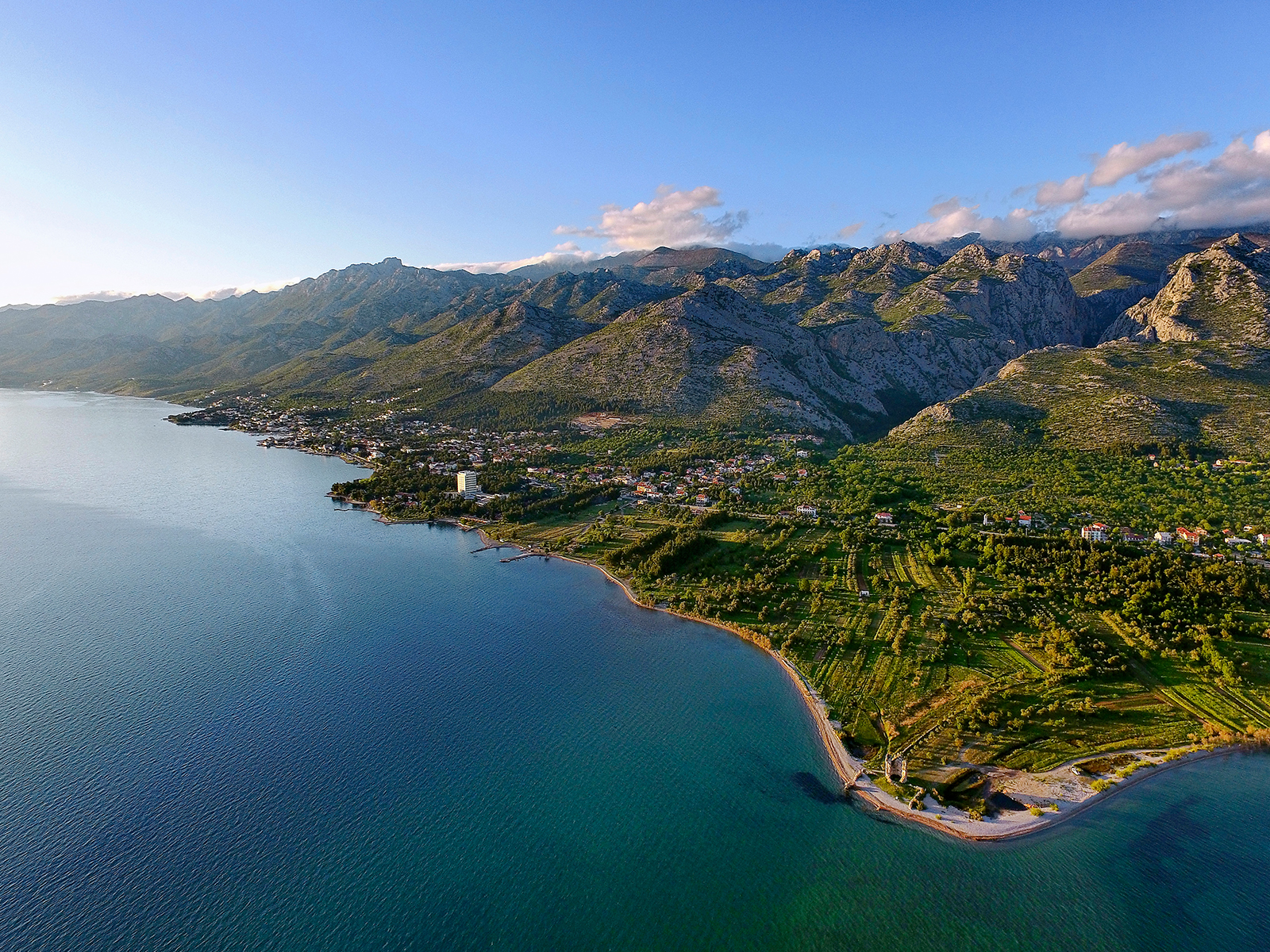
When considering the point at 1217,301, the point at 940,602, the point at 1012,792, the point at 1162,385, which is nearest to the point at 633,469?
the point at 940,602

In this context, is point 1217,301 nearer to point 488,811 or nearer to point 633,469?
point 633,469

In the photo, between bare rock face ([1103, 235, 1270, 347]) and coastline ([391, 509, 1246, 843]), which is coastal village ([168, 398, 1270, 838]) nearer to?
coastline ([391, 509, 1246, 843])

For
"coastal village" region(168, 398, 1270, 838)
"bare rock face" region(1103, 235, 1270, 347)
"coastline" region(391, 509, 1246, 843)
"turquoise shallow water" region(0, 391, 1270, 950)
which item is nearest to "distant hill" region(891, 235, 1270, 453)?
"bare rock face" region(1103, 235, 1270, 347)

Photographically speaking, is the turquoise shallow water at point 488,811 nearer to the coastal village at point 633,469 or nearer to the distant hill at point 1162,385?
the coastal village at point 633,469

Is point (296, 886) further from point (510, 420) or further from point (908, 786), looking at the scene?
point (510, 420)

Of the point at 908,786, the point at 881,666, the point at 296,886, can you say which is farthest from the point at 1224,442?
the point at 296,886

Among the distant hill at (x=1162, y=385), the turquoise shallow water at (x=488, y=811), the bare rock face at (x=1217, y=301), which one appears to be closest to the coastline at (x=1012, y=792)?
the turquoise shallow water at (x=488, y=811)

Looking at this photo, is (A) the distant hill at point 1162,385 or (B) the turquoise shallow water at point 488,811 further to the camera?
(A) the distant hill at point 1162,385
